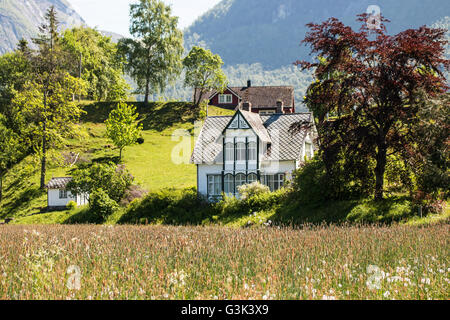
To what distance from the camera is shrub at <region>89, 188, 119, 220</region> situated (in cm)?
3291

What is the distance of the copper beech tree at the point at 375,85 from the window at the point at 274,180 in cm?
1131

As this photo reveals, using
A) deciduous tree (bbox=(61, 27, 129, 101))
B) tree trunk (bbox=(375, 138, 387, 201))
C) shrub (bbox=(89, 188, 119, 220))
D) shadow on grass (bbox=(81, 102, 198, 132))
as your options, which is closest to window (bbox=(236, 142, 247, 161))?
shrub (bbox=(89, 188, 119, 220))

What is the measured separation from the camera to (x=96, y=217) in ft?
109

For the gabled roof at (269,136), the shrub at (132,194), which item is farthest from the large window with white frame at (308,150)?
the shrub at (132,194)

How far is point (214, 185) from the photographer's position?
116 feet

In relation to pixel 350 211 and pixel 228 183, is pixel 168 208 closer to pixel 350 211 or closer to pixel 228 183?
pixel 228 183

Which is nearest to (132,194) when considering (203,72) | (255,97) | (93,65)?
(203,72)

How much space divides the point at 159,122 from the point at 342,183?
4545 centimetres

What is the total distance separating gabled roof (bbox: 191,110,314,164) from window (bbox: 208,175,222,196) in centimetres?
149

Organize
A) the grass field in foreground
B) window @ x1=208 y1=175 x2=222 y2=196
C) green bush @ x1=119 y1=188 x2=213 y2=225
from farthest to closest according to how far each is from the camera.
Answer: window @ x1=208 y1=175 x2=222 y2=196 → green bush @ x1=119 y1=188 x2=213 y2=225 → the grass field in foreground

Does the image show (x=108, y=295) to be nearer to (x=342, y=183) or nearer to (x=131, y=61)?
(x=342, y=183)

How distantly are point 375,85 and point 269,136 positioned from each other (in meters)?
15.9

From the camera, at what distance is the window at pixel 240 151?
113 ft

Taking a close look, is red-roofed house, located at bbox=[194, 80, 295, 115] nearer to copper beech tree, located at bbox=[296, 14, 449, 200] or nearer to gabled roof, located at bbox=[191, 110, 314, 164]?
gabled roof, located at bbox=[191, 110, 314, 164]
